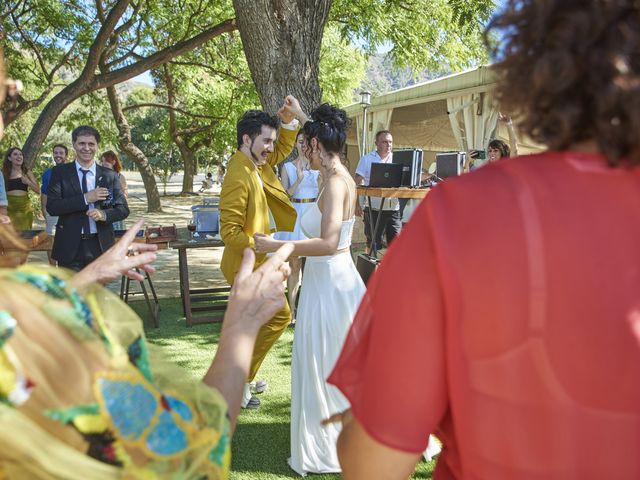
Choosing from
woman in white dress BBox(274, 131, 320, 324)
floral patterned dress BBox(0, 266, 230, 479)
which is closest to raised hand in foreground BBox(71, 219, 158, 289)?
floral patterned dress BBox(0, 266, 230, 479)

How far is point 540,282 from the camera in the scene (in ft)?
2.82

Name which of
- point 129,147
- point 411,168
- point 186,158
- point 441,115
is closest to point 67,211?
point 411,168

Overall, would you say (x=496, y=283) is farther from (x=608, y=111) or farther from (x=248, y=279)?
(x=248, y=279)

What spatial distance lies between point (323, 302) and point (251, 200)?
106 cm

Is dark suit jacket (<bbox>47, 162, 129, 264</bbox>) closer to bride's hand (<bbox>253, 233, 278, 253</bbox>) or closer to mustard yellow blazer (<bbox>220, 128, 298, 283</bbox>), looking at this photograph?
mustard yellow blazer (<bbox>220, 128, 298, 283</bbox>)

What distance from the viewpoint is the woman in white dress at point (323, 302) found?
335 cm

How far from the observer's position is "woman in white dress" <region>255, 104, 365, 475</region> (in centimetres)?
335

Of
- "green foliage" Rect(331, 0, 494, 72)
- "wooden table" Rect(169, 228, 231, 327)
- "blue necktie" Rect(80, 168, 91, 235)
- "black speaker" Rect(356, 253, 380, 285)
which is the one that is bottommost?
→ "wooden table" Rect(169, 228, 231, 327)

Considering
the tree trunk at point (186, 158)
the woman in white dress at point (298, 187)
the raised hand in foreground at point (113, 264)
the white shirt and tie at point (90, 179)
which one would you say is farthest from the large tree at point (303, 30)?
the tree trunk at point (186, 158)

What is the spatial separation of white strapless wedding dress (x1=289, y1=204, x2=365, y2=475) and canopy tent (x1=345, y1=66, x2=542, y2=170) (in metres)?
4.85

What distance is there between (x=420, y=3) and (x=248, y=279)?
13.0m

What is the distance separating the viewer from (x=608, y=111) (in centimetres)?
84

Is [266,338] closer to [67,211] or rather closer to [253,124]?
[253,124]

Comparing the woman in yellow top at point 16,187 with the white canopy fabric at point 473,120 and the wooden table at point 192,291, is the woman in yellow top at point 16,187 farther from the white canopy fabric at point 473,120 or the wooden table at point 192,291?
the white canopy fabric at point 473,120
